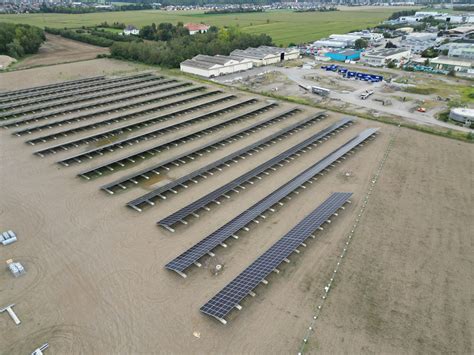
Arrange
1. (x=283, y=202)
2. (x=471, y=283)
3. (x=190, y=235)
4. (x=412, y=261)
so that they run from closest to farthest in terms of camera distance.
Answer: (x=471, y=283)
(x=412, y=261)
(x=190, y=235)
(x=283, y=202)

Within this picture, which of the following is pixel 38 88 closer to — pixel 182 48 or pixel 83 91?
pixel 83 91

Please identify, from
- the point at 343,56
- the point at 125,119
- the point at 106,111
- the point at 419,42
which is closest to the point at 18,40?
the point at 106,111

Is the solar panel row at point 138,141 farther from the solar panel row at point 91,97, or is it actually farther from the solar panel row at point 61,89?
the solar panel row at point 61,89

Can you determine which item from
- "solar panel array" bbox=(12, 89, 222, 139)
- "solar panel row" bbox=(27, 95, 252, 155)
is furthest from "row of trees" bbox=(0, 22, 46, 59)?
"solar panel row" bbox=(27, 95, 252, 155)

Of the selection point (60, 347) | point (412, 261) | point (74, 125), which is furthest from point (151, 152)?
point (412, 261)

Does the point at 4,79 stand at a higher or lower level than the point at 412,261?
higher

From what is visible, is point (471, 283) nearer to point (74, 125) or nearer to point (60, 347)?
point (60, 347)
